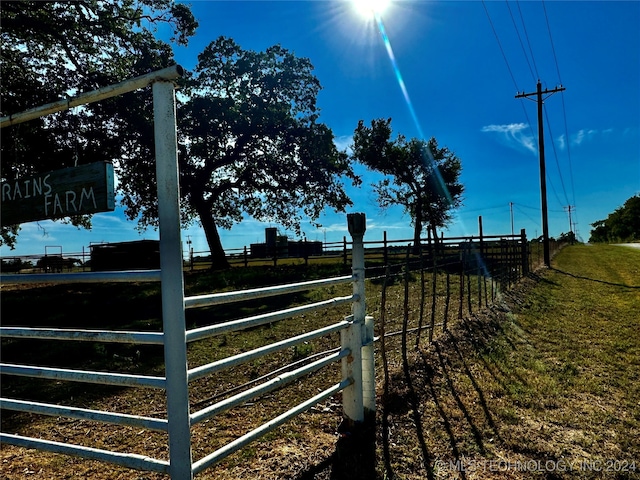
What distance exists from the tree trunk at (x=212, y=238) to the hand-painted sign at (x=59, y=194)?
19.8 m

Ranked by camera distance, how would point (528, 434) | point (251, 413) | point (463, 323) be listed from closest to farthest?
point (528, 434), point (251, 413), point (463, 323)

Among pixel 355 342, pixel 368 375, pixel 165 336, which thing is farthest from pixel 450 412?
pixel 165 336

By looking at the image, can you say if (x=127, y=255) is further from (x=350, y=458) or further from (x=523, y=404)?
(x=523, y=404)

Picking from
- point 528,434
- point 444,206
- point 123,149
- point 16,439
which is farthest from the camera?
point 444,206

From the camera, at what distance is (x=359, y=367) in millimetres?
3184

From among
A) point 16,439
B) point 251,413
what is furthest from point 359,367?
point 16,439

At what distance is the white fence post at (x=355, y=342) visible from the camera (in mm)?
3152

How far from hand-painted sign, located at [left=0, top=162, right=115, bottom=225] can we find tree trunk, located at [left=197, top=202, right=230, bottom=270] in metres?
19.8

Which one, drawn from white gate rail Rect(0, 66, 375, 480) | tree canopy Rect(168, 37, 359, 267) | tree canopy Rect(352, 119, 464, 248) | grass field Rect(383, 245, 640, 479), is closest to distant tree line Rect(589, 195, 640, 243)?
tree canopy Rect(352, 119, 464, 248)

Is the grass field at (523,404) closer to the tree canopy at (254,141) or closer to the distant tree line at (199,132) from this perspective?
the distant tree line at (199,132)

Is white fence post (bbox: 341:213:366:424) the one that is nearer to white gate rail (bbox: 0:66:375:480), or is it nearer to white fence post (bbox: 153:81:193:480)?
white gate rail (bbox: 0:66:375:480)

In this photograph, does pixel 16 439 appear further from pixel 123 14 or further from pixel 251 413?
pixel 123 14

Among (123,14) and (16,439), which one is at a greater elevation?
(123,14)

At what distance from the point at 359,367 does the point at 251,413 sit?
1351 mm
